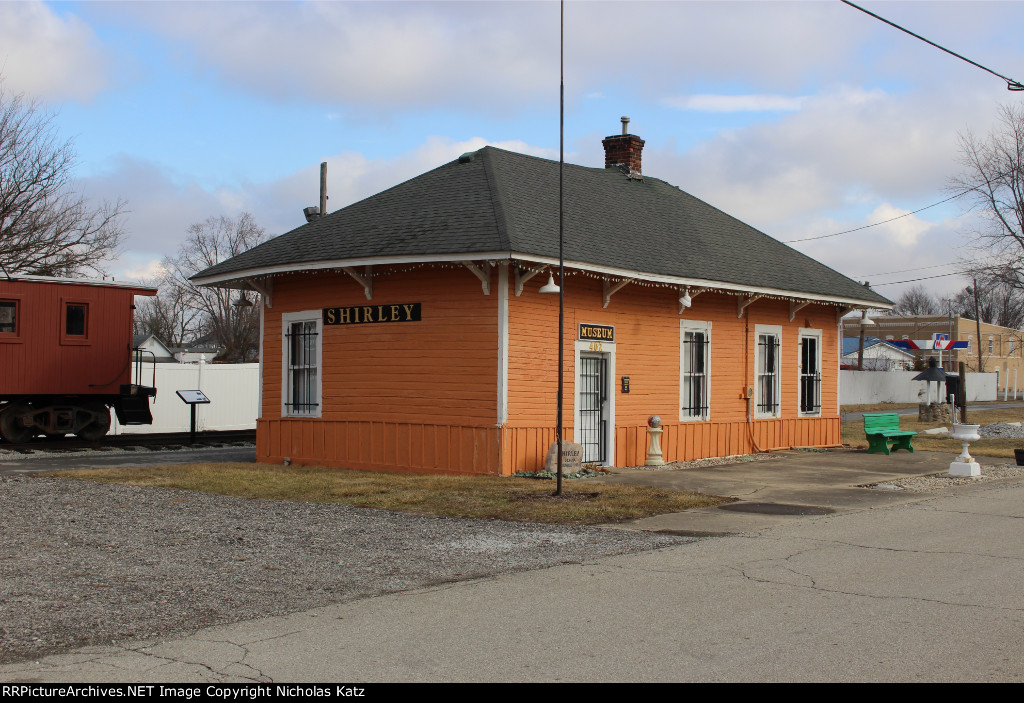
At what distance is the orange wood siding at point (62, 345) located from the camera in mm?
20516

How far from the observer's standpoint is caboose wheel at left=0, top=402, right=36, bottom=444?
68.4 feet

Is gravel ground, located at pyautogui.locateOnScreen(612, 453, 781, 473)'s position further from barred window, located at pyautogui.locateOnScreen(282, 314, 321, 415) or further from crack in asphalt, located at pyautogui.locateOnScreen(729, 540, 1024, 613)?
crack in asphalt, located at pyautogui.locateOnScreen(729, 540, 1024, 613)

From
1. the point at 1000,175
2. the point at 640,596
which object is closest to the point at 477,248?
the point at 640,596

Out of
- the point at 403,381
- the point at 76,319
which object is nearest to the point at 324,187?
the point at 76,319

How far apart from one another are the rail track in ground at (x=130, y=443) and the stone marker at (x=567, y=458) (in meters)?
9.62

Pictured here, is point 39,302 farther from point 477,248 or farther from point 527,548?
point 527,548

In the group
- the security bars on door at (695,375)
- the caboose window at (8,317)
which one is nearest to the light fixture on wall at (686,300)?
the security bars on door at (695,375)

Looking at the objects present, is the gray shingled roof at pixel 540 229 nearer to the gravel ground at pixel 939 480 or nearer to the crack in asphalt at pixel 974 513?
the gravel ground at pixel 939 480

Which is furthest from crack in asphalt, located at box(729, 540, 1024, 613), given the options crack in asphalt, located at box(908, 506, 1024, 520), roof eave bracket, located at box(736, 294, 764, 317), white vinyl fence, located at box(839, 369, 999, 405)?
white vinyl fence, located at box(839, 369, 999, 405)

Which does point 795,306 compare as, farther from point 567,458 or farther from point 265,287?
point 265,287

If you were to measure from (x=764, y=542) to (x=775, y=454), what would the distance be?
1078 cm

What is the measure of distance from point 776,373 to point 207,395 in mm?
15949

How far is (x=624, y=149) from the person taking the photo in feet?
73.0

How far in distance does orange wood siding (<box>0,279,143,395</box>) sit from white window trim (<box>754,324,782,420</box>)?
1356 cm
